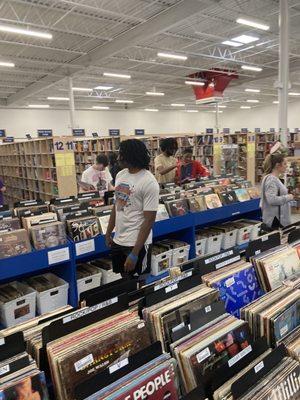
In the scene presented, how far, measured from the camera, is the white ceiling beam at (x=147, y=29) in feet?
20.9

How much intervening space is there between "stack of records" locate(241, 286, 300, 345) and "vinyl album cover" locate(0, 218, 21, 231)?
2.25m

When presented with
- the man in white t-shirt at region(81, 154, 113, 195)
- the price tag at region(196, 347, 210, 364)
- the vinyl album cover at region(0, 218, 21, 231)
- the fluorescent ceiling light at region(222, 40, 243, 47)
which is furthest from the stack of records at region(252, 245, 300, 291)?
the fluorescent ceiling light at region(222, 40, 243, 47)

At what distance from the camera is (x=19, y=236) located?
109 inches

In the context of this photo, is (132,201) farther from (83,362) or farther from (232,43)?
(232,43)

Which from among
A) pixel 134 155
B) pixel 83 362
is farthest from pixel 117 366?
pixel 134 155

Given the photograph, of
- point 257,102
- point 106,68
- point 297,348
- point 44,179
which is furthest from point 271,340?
point 257,102

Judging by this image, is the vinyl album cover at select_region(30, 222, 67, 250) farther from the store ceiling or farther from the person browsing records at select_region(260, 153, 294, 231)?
the store ceiling

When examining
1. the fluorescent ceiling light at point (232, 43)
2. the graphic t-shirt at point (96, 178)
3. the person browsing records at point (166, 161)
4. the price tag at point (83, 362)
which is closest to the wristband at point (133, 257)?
the price tag at point (83, 362)

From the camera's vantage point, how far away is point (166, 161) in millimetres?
4820

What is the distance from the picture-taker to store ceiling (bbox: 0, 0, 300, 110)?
695 cm

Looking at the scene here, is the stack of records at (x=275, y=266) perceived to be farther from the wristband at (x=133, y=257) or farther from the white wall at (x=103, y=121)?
the white wall at (x=103, y=121)

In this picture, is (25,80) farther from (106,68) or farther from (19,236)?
(19,236)

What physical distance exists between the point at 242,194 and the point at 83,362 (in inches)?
141

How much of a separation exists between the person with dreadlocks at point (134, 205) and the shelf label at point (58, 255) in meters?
0.63
